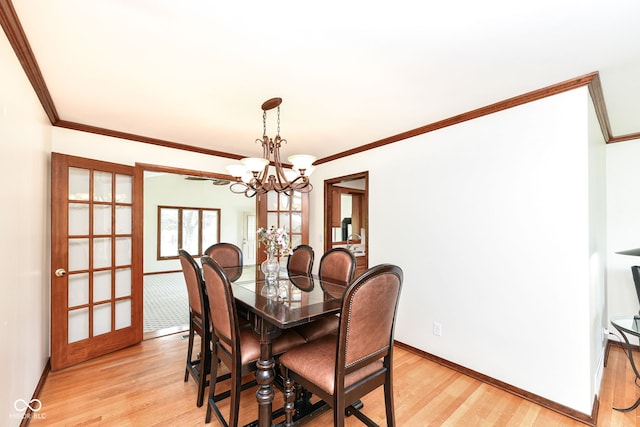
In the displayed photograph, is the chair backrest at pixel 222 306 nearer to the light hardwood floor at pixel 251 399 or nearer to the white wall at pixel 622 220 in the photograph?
the light hardwood floor at pixel 251 399

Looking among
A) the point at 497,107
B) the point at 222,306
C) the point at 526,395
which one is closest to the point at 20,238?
the point at 222,306

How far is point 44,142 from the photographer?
242 centimetres

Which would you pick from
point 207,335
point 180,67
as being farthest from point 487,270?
point 180,67

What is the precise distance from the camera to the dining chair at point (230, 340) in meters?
1.63

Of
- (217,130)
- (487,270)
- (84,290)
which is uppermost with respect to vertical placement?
(217,130)

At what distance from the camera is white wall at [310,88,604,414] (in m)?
1.94

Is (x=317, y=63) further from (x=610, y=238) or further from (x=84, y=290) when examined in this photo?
(x=610, y=238)

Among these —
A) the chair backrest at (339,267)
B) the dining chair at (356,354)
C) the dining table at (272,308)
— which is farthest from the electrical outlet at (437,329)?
the dining chair at (356,354)

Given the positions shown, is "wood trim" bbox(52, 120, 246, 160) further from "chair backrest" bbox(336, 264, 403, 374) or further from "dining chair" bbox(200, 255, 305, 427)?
"chair backrest" bbox(336, 264, 403, 374)

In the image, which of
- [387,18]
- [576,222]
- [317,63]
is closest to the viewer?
[387,18]

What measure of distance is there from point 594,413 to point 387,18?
286 cm

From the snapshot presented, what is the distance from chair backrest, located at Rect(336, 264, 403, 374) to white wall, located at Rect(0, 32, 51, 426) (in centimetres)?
179

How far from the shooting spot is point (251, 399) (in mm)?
2115

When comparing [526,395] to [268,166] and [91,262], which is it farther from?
[91,262]
